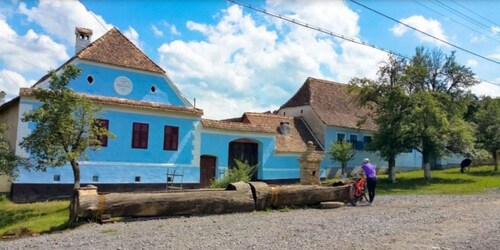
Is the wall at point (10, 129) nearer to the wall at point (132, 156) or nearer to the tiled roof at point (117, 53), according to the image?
the wall at point (132, 156)

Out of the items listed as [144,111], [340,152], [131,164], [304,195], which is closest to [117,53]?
[144,111]

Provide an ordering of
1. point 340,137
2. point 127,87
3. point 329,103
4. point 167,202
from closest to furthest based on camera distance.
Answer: point 167,202 < point 127,87 < point 340,137 < point 329,103

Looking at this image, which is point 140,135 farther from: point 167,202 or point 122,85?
point 167,202

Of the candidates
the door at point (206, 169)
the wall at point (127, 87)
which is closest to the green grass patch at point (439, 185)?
the door at point (206, 169)

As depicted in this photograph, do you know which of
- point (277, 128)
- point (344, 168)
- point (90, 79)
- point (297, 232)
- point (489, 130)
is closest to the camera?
point (297, 232)

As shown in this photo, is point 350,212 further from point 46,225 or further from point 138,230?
point 46,225

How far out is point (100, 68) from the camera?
20.5m

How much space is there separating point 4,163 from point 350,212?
1242cm

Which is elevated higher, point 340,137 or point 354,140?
point 340,137


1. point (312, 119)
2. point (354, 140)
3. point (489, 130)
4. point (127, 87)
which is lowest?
point (354, 140)

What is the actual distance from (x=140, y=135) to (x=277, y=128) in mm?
11291

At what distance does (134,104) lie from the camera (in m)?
20.9

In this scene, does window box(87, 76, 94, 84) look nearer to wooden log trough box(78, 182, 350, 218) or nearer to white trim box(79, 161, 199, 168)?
white trim box(79, 161, 199, 168)

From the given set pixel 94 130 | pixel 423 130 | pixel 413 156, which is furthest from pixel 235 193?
pixel 413 156
